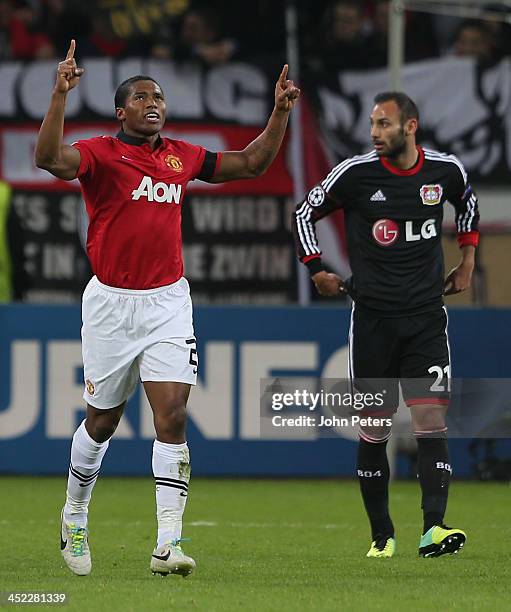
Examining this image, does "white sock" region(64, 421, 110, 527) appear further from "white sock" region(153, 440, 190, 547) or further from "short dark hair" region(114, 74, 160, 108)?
"short dark hair" region(114, 74, 160, 108)

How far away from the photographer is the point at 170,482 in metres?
6.54

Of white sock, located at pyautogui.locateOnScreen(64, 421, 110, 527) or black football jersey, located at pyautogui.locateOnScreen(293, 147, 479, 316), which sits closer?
white sock, located at pyautogui.locateOnScreen(64, 421, 110, 527)

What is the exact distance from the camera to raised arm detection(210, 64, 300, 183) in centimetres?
689

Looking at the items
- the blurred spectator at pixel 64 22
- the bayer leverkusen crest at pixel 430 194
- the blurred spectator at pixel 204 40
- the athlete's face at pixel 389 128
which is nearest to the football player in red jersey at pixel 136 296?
the athlete's face at pixel 389 128

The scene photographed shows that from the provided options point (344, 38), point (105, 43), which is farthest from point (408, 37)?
point (105, 43)

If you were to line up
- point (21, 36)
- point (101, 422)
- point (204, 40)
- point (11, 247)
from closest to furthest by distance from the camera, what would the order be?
point (101, 422), point (11, 247), point (204, 40), point (21, 36)

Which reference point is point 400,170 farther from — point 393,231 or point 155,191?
point 155,191

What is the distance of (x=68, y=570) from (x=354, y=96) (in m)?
8.17

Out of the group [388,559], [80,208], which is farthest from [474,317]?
[388,559]

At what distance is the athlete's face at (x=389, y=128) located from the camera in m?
7.66

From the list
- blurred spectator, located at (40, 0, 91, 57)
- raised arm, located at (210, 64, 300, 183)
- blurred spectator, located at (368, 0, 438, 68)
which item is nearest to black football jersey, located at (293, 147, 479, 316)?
raised arm, located at (210, 64, 300, 183)

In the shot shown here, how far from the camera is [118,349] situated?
671 cm

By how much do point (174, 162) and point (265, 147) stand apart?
432 millimetres

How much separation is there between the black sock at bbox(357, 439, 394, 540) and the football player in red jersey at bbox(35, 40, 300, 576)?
4.70 feet
